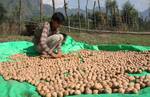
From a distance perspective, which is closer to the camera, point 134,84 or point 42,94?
point 42,94

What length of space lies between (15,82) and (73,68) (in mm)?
1041

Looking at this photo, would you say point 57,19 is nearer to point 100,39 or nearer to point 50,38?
point 50,38

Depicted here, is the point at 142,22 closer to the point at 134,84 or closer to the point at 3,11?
the point at 3,11

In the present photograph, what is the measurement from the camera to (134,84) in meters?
3.41

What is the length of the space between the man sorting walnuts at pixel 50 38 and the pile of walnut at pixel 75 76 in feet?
1.34

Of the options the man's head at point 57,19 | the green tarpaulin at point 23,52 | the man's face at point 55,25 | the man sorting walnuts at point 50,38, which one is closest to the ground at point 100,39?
the green tarpaulin at point 23,52

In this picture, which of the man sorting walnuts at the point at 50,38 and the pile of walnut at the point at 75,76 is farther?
the man sorting walnuts at the point at 50,38

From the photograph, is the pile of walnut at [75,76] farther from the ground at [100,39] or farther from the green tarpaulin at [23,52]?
the ground at [100,39]

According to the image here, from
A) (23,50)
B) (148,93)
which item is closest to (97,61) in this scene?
(23,50)

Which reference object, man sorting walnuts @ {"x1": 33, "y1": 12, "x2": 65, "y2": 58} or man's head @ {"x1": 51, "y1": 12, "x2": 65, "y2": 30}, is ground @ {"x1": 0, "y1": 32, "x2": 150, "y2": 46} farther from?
man's head @ {"x1": 51, "y1": 12, "x2": 65, "y2": 30}

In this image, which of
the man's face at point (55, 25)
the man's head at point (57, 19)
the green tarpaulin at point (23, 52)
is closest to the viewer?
the green tarpaulin at point (23, 52)

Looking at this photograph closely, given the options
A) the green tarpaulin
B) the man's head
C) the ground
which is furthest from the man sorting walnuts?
the ground

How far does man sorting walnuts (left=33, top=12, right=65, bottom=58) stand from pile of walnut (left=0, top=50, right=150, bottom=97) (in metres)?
0.41

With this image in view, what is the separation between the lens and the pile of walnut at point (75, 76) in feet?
10.7
